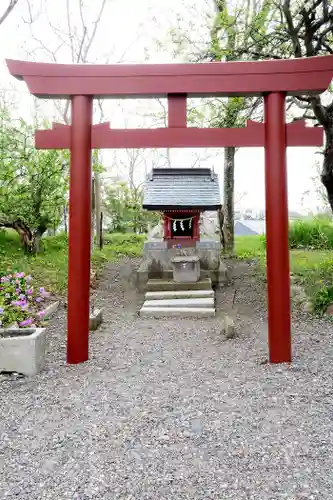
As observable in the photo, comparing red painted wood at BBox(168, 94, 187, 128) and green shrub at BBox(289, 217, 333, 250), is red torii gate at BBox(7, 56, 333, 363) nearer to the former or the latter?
red painted wood at BBox(168, 94, 187, 128)

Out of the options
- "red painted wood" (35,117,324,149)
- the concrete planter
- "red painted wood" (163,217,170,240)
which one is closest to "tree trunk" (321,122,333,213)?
"red painted wood" (35,117,324,149)

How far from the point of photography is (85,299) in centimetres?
426

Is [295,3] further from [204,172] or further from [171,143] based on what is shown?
[171,143]

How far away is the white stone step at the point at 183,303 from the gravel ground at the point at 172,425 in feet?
7.41

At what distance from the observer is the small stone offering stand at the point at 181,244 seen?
8310 millimetres

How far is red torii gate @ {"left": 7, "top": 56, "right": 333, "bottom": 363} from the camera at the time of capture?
13.3 feet

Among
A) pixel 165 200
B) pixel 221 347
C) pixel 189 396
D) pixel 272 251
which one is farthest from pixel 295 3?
pixel 189 396

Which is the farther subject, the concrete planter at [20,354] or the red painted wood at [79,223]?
the red painted wood at [79,223]

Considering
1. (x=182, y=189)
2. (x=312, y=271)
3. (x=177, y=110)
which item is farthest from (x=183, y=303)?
(x=177, y=110)

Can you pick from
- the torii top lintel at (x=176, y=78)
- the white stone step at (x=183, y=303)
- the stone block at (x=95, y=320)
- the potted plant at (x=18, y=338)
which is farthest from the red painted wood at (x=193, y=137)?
the white stone step at (x=183, y=303)

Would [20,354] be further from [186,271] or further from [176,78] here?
[186,271]

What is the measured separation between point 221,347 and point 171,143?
2.60m

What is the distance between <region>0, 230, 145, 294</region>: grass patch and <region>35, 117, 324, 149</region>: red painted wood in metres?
3.67

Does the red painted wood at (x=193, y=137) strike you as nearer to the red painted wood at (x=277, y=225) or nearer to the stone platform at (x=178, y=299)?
the red painted wood at (x=277, y=225)
